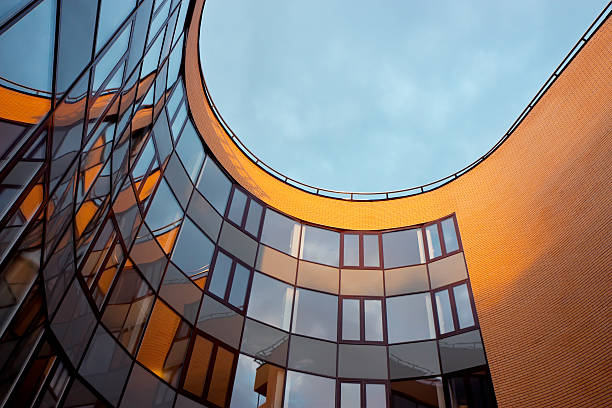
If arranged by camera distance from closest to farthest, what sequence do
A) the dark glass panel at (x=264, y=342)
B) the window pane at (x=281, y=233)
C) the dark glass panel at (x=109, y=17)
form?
Answer: the dark glass panel at (x=109, y=17) → the dark glass panel at (x=264, y=342) → the window pane at (x=281, y=233)

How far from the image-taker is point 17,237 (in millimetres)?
4953

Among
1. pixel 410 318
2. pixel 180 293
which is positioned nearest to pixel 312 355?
pixel 410 318

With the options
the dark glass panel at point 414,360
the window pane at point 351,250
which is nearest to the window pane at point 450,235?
the window pane at point 351,250

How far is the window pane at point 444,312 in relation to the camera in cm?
1575

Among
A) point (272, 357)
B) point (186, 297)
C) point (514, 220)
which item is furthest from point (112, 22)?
point (514, 220)

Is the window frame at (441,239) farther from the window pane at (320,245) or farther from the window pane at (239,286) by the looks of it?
the window pane at (239,286)

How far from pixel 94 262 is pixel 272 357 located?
275 inches

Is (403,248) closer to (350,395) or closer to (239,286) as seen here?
(350,395)

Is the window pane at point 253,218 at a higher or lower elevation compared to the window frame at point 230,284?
higher

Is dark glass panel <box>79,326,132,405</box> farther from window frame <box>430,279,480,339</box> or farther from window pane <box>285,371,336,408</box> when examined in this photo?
window frame <box>430,279,480,339</box>

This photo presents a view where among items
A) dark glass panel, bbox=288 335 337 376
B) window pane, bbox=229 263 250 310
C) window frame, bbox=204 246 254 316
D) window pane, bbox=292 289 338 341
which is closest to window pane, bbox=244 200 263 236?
window frame, bbox=204 246 254 316

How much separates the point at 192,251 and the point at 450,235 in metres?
9.51

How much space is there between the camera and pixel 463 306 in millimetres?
15867

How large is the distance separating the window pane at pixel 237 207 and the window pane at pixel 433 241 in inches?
284
